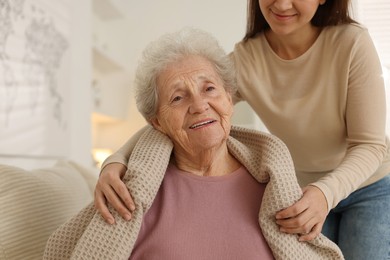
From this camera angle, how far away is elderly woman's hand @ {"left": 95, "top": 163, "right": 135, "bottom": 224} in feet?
3.84

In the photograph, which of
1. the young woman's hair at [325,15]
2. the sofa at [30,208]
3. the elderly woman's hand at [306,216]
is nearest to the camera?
the elderly woman's hand at [306,216]

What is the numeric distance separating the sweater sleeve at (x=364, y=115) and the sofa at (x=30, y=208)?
3.02 feet

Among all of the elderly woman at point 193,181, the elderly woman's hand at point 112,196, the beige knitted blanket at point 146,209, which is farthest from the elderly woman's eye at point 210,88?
the elderly woman's hand at point 112,196

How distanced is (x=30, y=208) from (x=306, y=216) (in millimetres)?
853

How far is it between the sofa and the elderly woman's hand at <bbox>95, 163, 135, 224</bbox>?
0.35 m

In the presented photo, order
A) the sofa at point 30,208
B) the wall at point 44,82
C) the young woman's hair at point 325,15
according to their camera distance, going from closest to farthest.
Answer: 1. the sofa at point 30,208
2. the young woman's hair at point 325,15
3. the wall at point 44,82

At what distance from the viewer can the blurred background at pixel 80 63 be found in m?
2.26

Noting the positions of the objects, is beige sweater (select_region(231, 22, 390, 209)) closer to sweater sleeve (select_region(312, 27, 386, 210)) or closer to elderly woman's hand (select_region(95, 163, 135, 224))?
sweater sleeve (select_region(312, 27, 386, 210))

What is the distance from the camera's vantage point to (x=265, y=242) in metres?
1.21

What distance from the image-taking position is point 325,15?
1.50 meters

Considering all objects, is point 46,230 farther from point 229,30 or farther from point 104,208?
point 229,30

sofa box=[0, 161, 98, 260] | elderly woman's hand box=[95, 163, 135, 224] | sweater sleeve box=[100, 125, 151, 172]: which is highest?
sweater sleeve box=[100, 125, 151, 172]

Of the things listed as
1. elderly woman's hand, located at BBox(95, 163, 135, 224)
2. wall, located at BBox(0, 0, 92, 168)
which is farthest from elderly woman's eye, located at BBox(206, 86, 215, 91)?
wall, located at BBox(0, 0, 92, 168)

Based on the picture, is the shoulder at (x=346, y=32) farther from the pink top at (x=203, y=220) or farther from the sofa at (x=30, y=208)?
the sofa at (x=30, y=208)
